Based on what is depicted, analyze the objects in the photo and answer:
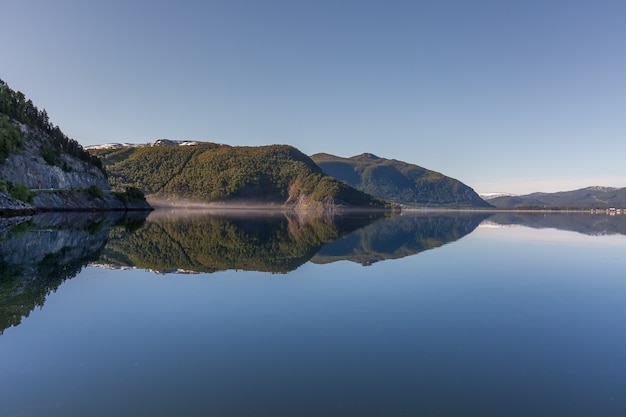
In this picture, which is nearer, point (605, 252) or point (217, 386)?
point (217, 386)

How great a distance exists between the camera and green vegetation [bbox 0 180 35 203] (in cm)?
7689

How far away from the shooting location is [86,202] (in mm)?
115188

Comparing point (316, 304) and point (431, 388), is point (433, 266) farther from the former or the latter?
point (431, 388)

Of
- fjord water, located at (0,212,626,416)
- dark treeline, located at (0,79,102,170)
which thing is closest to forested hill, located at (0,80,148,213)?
dark treeline, located at (0,79,102,170)

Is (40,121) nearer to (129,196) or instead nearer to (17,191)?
(129,196)

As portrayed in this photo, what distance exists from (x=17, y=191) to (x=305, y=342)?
96.5 m

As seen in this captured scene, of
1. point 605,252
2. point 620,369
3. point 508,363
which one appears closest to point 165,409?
point 508,363

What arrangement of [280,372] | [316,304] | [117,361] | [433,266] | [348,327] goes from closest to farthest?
[280,372] → [117,361] → [348,327] → [316,304] → [433,266]

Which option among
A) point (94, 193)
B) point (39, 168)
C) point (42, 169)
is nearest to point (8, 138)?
point (39, 168)

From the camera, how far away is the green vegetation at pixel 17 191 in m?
76.9

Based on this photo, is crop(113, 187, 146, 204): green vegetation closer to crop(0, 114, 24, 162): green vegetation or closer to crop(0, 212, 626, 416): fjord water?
crop(0, 114, 24, 162): green vegetation

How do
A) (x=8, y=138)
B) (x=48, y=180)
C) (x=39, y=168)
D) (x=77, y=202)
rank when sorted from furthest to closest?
(x=48, y=180), (x=77, y=202), (x=39, y=168), (x=8, y=138)

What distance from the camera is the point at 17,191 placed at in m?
82.3

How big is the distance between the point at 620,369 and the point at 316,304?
10.5 metres
